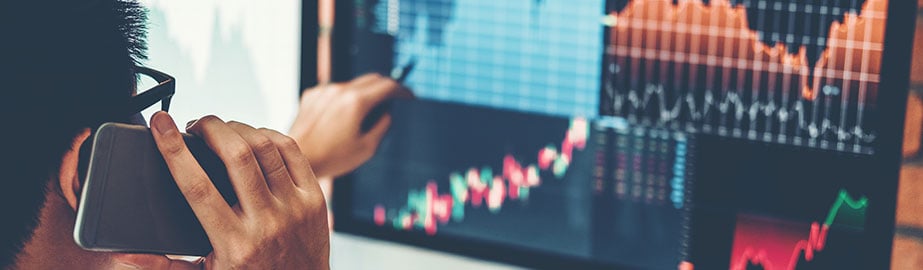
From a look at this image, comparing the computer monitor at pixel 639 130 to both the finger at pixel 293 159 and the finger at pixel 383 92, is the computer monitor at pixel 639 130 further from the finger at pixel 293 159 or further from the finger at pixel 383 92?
the finger at pixel 293 159

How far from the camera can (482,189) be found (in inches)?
48.3

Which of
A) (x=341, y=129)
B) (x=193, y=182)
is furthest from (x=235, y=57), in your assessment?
(x=193, y=182)

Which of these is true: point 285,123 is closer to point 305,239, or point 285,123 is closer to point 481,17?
point 481,17

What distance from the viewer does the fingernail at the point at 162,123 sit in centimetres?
79

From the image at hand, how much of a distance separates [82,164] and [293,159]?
0.47 feet

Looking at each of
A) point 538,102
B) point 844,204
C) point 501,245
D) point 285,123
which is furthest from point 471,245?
point 844,204

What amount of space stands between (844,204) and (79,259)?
0.67 meters

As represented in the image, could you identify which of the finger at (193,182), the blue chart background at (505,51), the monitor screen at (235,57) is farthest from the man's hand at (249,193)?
the monitor screen at (235,57)

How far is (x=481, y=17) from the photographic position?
1.20m

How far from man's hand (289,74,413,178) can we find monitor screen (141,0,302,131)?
62mm

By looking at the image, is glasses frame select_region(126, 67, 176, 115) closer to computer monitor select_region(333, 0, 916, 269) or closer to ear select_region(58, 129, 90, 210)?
ear select_region(58, 129, 90, 210)

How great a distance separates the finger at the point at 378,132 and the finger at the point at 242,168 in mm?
481

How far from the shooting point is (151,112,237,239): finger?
2.57ft

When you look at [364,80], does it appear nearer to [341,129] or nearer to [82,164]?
[341,129]
